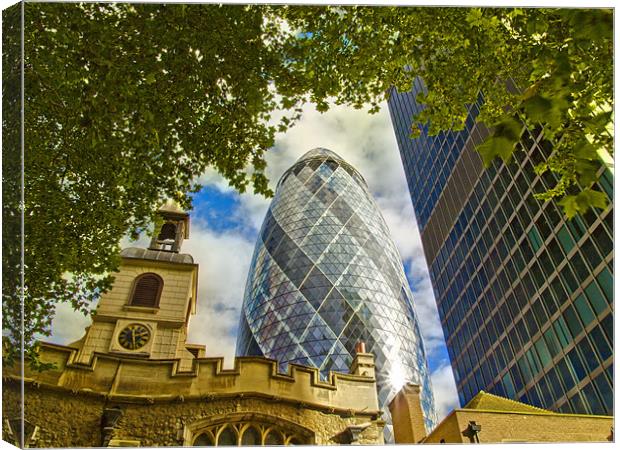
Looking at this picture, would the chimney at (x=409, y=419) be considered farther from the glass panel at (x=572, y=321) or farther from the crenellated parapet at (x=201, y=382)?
the glass panel at (x=572, y=321)

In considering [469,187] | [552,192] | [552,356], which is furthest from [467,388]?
[552,192]

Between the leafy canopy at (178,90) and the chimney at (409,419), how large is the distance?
696cm

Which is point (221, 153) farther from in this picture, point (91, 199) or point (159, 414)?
point (159, 414)

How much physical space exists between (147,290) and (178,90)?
25.6ft

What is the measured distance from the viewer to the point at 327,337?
39312mm

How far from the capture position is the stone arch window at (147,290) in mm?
11836

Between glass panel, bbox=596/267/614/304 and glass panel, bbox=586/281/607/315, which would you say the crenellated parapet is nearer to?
glass panel, bbox=596/267/614/304

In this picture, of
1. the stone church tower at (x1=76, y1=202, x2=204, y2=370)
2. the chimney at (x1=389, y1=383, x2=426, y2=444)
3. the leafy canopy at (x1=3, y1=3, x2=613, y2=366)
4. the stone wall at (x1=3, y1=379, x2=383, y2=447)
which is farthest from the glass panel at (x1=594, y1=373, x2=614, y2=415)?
the stone church tower at (x1=76, y1=202, x2=204, y2=370)

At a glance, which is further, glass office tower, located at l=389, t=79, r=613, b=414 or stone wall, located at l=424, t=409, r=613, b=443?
glass office tower, located at l=389, t=79, r=613, b=414

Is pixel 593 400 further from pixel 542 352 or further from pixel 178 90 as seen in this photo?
pixel 178 90

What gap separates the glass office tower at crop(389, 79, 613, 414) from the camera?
1655 centimetres

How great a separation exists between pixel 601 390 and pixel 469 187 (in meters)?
14.2

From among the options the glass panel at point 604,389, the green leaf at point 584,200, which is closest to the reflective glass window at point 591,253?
the glass panel at point 604,389

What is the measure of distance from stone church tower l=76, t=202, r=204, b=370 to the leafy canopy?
4.76 meters
